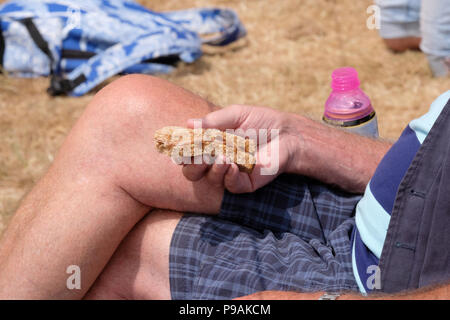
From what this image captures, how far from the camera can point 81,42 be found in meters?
2.31

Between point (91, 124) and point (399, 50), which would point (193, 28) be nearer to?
point (399, 50)

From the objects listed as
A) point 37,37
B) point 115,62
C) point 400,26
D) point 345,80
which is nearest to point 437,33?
point 400,26

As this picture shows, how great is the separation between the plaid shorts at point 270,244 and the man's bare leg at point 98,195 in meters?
0.07

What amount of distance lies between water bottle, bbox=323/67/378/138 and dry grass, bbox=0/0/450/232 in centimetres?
44

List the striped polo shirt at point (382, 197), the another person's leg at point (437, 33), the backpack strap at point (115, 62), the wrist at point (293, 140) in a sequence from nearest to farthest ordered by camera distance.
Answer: the striped polo shirt at point (382, 197) < the wrist at point (293, 140) < the another person's leg at point (437, 33) < the backpack strap at point (115, 62)

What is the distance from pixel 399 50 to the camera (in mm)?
2332

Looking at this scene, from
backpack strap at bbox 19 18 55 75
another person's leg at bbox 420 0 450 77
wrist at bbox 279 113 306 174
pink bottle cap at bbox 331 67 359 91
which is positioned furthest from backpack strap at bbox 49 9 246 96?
wrist at bbox 279 113 306 174

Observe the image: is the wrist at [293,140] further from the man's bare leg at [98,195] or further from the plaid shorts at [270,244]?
the man's bare leg at [98,195]

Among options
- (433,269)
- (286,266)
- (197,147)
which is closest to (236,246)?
(286,266)

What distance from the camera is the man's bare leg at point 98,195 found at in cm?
Result: 102

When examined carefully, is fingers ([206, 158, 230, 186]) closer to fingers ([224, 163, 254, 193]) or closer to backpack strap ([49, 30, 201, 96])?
fingers ([224, 163, 254, 193])

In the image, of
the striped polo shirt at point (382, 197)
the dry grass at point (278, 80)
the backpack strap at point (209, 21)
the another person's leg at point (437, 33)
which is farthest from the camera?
the backpack strap at point (209, 21)

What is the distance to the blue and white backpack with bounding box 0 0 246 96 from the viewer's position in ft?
7.32

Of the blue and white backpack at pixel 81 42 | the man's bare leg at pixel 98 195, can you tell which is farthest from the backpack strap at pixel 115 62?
the man's bare leg at pixel 98 195
